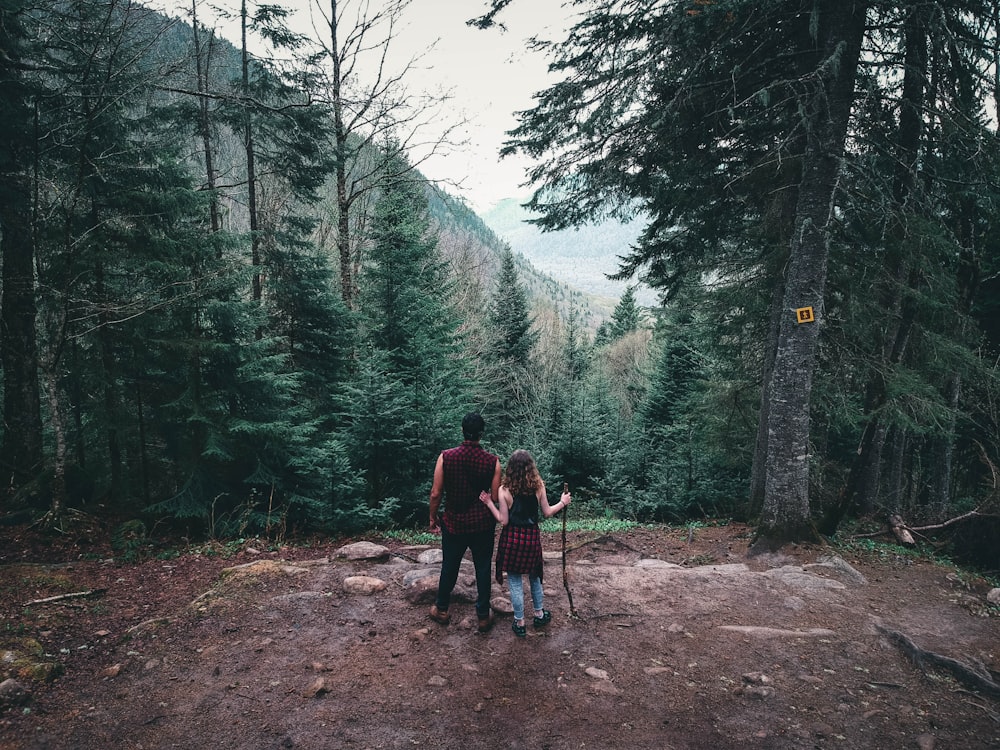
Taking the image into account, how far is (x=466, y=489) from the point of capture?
4.46 metres

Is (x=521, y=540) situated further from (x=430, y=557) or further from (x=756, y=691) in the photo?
(x=430, y=557)

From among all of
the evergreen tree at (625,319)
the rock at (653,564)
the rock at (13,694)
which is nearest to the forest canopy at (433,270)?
the rock at (653,564)

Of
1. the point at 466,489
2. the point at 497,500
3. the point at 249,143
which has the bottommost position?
the point at 497,500

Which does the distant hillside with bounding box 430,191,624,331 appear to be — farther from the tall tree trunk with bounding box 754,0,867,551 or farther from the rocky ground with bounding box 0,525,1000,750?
the rocky ground with bounding box 0,525,1000,750

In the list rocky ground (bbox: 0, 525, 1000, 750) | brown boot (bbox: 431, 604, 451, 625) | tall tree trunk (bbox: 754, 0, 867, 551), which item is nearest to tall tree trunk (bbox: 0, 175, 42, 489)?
rocky ground (bbox: 0, 525, 1000, 750)

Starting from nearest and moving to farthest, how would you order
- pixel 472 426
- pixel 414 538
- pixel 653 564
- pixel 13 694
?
pixel 13 694 < pixel 472 426 < pixel 653 564 < pixel 414 538

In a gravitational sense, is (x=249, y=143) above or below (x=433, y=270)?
above

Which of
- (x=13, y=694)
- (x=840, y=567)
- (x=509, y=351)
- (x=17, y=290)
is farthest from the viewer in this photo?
(x=509, y=351)

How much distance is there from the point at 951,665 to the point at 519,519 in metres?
3.77

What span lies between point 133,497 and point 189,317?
3.96 m

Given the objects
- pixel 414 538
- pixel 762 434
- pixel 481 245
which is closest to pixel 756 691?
pixel 414 538

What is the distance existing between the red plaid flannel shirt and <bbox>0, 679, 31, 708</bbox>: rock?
331cm

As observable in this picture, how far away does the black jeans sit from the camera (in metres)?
4.53

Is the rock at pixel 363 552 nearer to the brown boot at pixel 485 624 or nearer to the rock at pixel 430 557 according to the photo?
the rock at pixel 430 557
